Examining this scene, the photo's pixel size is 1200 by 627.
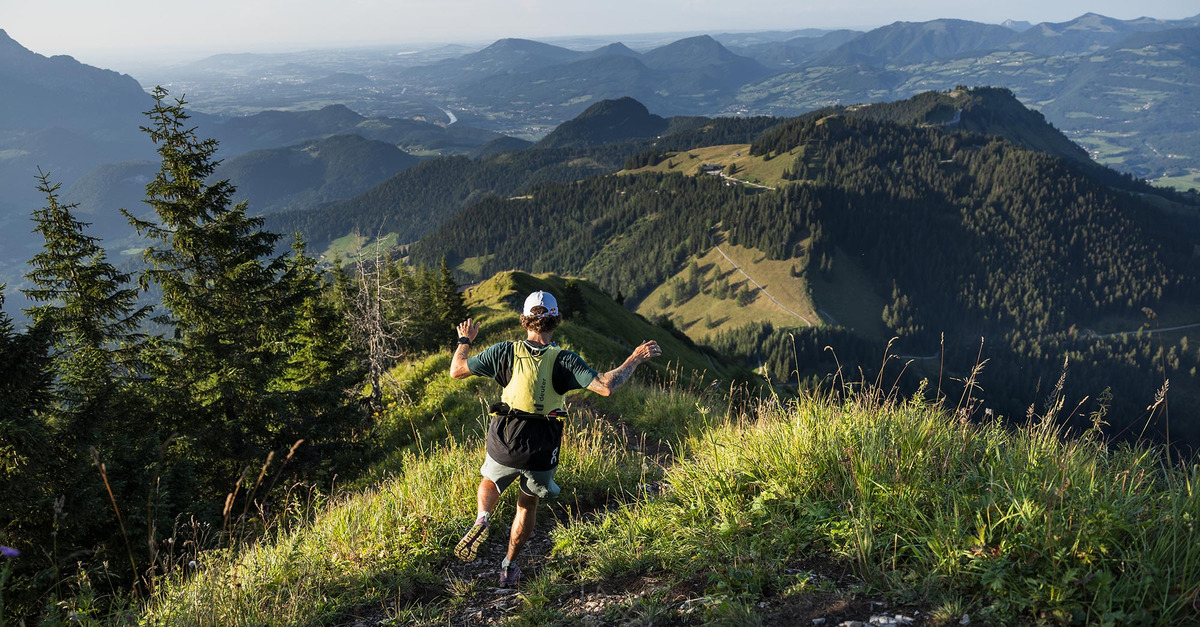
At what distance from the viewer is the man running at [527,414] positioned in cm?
544

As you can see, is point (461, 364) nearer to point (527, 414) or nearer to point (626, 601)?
point (527, 414)

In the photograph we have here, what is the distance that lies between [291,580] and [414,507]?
1.41m

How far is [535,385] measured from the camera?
5.42 m

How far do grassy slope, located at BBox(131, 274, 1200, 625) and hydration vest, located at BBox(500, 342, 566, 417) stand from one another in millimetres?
1250

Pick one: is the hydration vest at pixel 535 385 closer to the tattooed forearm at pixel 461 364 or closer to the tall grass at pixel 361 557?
the tattooed forearm at pixel 461 364

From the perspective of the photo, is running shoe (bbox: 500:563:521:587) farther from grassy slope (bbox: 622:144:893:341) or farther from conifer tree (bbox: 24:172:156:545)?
grassy slope (bbox: 622:144:893:341)

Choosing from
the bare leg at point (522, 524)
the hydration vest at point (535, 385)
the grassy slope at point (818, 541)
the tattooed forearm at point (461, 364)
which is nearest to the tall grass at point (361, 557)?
the grassy slope at point (818, 541)

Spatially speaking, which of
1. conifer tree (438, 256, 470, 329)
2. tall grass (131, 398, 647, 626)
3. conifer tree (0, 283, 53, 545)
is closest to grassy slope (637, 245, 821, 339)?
conifer tree (438, 256, 470, 329)

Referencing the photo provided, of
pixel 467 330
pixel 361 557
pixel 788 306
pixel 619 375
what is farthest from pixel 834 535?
pixel 788 306

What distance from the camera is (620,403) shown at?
13.1 m

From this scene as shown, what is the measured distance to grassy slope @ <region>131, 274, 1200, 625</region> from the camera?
11.5 feet

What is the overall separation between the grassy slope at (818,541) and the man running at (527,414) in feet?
1.37

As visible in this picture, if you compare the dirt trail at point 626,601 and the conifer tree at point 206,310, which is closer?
the dirt trail at point 626,601

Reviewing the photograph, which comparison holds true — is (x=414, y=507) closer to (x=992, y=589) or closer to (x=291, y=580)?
(x=291, y=580)
